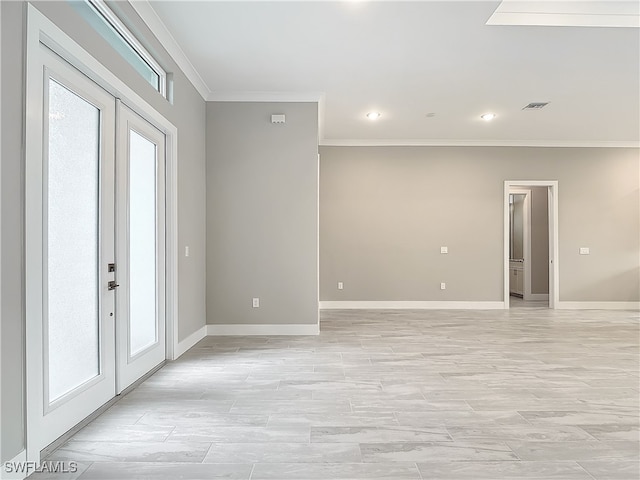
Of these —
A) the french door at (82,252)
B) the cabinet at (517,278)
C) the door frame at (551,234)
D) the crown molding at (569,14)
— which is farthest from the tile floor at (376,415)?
the cabinet at (517,278)

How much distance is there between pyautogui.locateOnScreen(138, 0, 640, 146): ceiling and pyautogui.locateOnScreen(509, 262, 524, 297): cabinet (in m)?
3.95

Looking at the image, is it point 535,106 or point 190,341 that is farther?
point 535,106

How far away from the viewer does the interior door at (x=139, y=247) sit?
3201mm

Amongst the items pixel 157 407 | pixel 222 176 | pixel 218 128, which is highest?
pixel 218 128

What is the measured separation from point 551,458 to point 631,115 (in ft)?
20.0

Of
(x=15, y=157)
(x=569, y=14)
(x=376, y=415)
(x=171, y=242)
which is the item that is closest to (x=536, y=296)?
(x=569, y=14)

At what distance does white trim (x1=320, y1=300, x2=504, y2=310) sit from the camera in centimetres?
777

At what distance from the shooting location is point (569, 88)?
5238mm

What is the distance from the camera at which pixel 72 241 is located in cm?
262

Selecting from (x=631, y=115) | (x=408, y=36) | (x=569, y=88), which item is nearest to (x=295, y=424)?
(x=408, y=36)

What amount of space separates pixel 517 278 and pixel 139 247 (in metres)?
8.86

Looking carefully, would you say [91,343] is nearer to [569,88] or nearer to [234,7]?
[234,7]

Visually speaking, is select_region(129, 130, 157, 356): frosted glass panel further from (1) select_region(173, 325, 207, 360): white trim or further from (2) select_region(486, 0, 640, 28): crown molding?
(2) select_region(486, 0, 640, 28): crown molding

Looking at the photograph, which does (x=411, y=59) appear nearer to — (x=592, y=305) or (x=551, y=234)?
(x=551, y=234)
